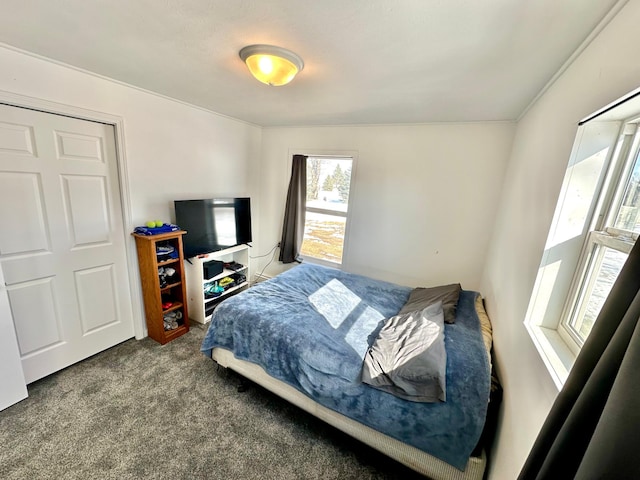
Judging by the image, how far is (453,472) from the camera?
1281mm

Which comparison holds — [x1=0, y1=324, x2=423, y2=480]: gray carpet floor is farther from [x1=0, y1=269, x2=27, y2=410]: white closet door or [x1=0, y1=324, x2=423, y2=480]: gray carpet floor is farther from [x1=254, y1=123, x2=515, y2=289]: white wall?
[x1=254, y1=123, x2=515, y2=289]: white wall

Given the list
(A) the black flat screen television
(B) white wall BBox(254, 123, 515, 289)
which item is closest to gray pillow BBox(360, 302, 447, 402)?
(B) white wall BBox(254, 123, 515, 289)

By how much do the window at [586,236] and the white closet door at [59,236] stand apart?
2.96m

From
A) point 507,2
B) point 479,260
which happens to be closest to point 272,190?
point 479,260

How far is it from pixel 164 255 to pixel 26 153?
43.5 inches

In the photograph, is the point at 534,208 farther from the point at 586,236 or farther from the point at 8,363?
the point at 8,363

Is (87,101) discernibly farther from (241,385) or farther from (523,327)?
(523,327)

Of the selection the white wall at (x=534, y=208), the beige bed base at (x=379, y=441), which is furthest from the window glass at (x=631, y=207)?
the beige bed base at (x=379, y=441)

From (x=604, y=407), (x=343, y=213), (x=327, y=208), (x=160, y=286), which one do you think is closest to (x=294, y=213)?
(x=327, y=208)

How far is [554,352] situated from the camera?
956 millimetres

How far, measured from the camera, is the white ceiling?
986 mm

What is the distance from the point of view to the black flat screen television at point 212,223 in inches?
99.7

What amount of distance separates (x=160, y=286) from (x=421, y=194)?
2.74 meters

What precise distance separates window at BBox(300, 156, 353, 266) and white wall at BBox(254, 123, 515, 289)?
0.16 meters
